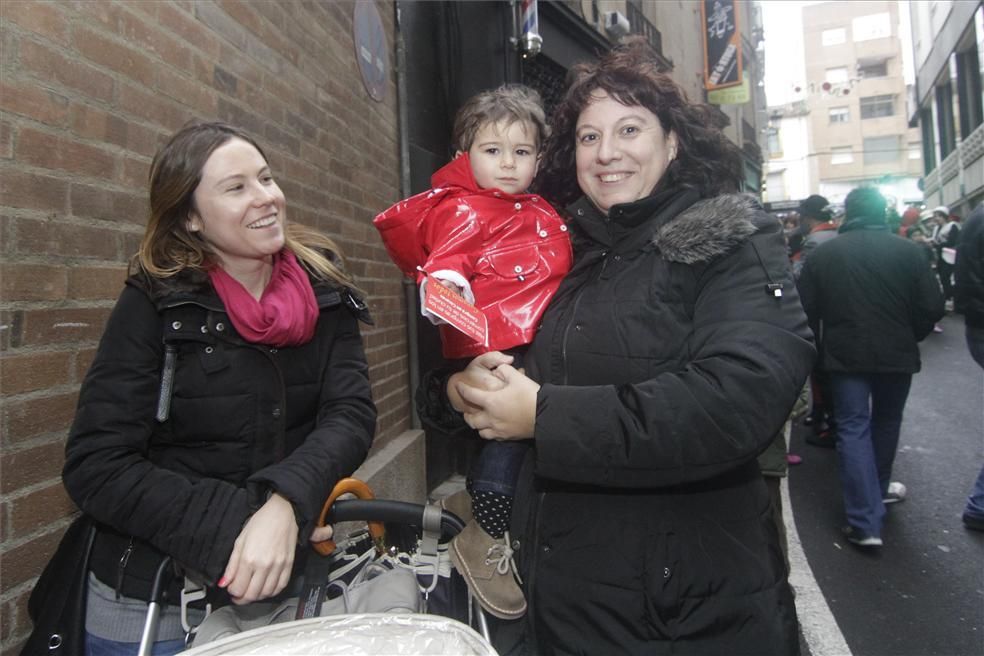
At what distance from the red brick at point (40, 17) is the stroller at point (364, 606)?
1528 mm

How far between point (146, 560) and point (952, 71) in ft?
96.0

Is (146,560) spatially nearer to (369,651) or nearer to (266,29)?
(369,651)

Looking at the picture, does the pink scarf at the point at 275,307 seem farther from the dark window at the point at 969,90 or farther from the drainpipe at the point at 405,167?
the dark window at the point at 969,90

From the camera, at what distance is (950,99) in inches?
997

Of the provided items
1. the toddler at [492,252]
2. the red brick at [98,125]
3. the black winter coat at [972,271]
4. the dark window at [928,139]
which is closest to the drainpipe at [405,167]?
the toddler at [492,252]

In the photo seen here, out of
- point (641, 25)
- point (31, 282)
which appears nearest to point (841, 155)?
point (641, 25)

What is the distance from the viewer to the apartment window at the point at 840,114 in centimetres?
5284

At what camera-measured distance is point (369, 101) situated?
4469 millimetres

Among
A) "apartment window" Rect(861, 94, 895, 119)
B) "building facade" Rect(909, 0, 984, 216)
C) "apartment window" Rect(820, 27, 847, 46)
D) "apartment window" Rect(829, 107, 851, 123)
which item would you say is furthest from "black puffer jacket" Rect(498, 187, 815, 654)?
"apartment window" Rect(820, 27, 847, 46)

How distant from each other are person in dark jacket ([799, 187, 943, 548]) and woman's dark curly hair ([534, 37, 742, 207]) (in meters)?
3.24

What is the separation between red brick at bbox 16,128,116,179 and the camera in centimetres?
181

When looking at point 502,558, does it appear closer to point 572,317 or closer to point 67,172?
point 572,317

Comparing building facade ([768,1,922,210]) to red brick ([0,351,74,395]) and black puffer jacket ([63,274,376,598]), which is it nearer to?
black puffer jacket ([63,274,376,598])

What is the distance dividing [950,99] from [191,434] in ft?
103
